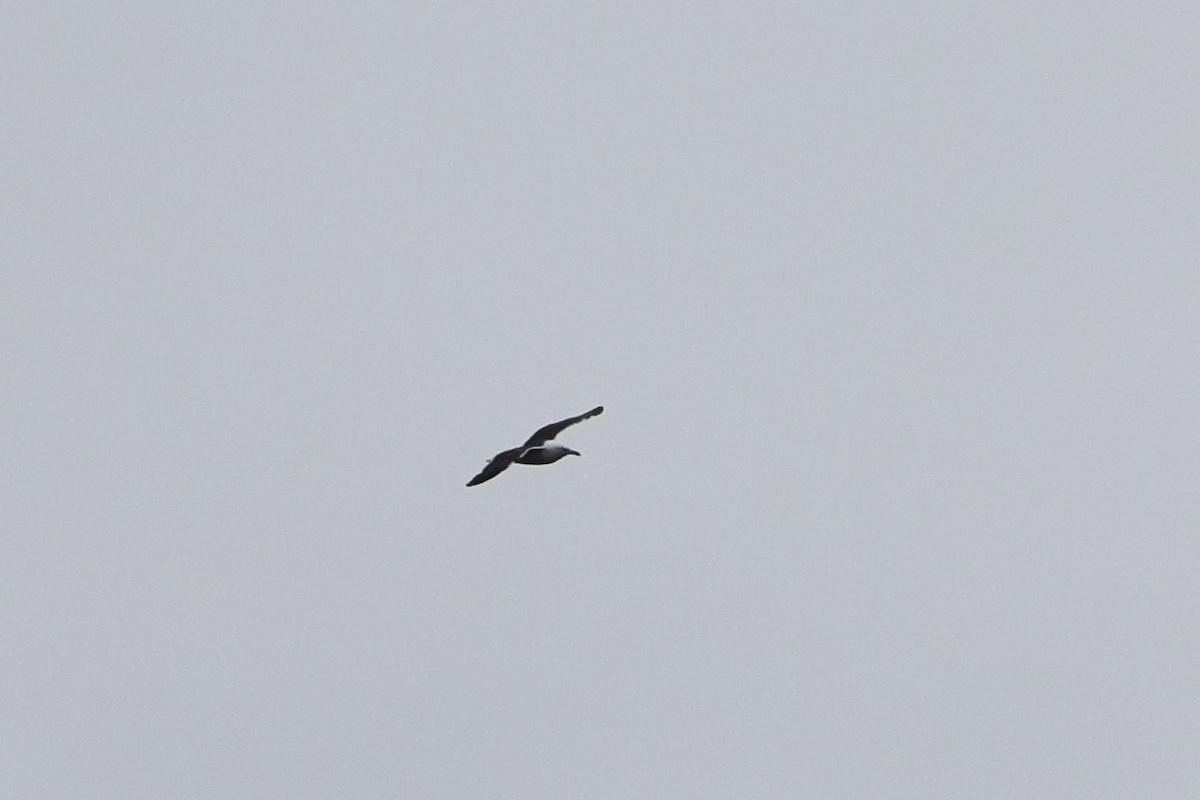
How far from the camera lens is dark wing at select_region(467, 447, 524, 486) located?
64.2 m

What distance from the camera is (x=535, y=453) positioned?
7031 centimetres

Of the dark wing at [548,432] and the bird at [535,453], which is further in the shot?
the dark wing at [548,432]

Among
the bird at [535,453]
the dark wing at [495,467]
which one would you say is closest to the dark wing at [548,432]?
the bird at [535,453]

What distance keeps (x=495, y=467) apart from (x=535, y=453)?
507cm

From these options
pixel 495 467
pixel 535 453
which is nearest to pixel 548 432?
pixel 535 453

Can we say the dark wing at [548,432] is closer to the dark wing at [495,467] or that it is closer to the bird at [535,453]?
the bird at [535,453]

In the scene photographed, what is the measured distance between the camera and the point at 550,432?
7406cm

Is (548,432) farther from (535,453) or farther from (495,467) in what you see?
(495,467)

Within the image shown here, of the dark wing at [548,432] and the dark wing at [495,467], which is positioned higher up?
the dark wing at [548,432]

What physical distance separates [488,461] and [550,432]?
8748mm

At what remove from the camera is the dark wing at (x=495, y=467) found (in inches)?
2530

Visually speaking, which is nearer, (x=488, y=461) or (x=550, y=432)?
(x=488, y=461)

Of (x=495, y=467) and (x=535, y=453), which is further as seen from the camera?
(x=535, y=453)

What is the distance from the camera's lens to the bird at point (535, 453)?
214 ft
